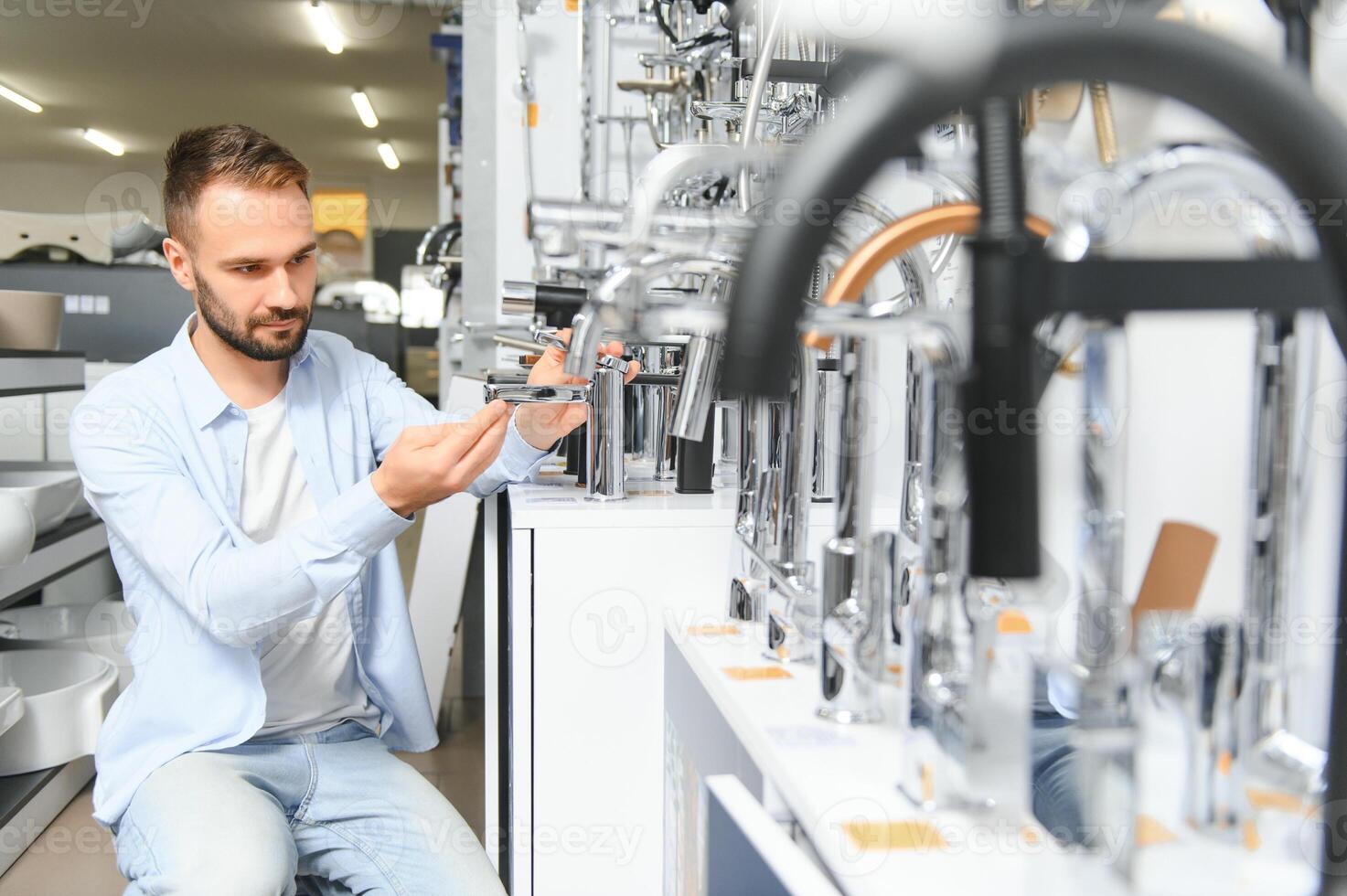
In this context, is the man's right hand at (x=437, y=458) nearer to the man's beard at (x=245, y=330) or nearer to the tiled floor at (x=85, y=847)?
the man's beard at (x=245, y=330)

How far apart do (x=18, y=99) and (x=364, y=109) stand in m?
2.43

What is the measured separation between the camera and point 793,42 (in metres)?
1.36

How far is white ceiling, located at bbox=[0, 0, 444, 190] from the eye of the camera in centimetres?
557

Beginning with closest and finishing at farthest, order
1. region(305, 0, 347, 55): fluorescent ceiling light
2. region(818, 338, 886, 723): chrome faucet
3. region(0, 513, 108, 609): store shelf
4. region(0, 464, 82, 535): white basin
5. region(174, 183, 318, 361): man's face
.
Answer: region(818, 338, 886, 723): chrome faucet < region(174, 183, 318, 361): man's face < region(0, 513, 108, 609): store shelf < region(0, 464, 82, 535): white basin < region(305, 0, 347, 55): fluorescent ceiling light

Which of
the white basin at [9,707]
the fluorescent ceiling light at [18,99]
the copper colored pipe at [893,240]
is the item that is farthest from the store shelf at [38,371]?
the fluorescent ceiling light at [18,99]

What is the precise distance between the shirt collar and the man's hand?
1.22ft

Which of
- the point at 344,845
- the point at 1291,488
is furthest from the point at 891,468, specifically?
the point at 1291,488

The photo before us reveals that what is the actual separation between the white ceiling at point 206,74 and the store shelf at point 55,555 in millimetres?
2838

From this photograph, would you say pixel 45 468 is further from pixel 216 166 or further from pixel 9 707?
pixel 216 166

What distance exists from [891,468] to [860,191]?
1225mm

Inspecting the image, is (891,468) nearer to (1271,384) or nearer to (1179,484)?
(1179,484)

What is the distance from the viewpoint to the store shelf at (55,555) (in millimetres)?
2078

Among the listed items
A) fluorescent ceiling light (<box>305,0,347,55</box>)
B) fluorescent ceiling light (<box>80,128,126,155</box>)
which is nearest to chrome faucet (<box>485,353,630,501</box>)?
fluorescent ceiling light (<box>305,0,347,55</box>)

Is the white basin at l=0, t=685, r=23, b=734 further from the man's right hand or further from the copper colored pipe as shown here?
the copper colored pipe
